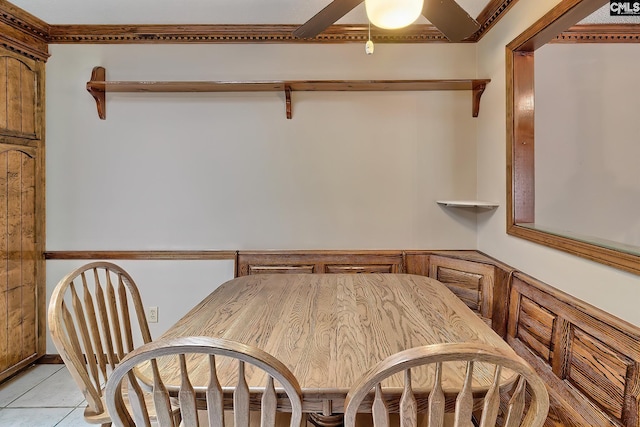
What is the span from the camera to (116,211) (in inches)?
104

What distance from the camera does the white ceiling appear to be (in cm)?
223

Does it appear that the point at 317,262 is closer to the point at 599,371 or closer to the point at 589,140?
the point at 599,371

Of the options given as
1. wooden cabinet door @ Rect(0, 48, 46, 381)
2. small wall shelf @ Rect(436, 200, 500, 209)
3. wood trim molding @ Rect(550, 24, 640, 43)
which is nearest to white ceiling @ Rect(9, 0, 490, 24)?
wooden cabinet door @ Rect(0, 48, 46, 381)

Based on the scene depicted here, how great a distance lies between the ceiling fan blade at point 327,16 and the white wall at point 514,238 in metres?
1.00

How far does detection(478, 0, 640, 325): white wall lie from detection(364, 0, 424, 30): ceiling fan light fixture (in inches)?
36.2

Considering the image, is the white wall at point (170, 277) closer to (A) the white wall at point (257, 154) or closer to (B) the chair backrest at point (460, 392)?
(A) the white wall at point (257, 154)

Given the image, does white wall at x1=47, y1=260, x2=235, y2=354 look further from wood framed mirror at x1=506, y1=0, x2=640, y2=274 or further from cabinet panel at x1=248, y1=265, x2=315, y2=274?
wood framed mirror at x1=506, y1=0, x2=640, y2=274

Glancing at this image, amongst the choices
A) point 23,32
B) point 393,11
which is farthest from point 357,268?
point 23,32

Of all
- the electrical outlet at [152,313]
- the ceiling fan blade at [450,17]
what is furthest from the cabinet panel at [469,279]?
the electrical outlet at [152,313]

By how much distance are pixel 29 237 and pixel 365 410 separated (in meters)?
2.65

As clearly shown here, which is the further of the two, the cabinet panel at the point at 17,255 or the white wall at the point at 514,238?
the cabinet panel at the point at 17,255

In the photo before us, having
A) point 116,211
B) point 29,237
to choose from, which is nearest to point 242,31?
point 116,211

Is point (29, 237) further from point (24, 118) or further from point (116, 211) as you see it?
point (24, 118)

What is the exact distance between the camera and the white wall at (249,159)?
261cm
